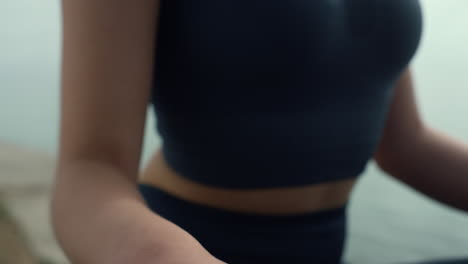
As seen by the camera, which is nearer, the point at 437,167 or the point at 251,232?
the point at 251,232

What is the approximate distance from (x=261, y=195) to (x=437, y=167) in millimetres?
233

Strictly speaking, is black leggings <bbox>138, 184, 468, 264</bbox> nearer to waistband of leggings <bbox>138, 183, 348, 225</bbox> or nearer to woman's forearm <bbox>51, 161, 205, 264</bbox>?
waistband of leggings <bbox>138, 183, 348, 225</bbox>

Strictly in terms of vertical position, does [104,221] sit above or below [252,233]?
above

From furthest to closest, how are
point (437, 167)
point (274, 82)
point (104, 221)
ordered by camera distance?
point (437, 167)
point (274, 82)
point (104, 221)

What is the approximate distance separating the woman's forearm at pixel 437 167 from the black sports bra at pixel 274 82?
142 mm

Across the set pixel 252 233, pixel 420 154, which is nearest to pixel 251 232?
pixel 252 233

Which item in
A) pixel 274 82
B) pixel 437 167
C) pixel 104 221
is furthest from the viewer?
pixel 437 167

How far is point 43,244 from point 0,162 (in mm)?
178

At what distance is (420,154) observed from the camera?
576mm

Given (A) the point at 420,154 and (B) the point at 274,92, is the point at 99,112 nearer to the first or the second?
(B) the point at 274,92

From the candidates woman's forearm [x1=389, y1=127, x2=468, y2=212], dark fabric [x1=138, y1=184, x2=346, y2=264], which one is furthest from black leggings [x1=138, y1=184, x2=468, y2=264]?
woman's forearm [x1=389, y1=127, x2=468, y2=212]

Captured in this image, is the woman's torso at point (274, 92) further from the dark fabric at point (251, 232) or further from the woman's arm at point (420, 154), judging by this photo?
the woman's arm at point (420, 154)

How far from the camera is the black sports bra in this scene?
38cm

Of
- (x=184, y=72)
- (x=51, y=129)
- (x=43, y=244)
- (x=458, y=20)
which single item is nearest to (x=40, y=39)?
(x=51, y=129)
